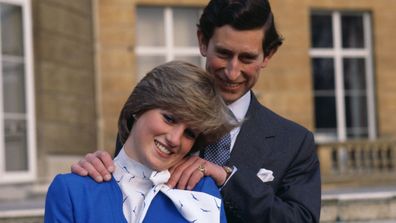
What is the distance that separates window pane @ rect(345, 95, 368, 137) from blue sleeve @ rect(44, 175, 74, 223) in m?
12.9

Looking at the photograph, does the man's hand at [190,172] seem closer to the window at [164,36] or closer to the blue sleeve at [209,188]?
the blue sleeve at [209,188]

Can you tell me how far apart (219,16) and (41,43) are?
8.92 meters

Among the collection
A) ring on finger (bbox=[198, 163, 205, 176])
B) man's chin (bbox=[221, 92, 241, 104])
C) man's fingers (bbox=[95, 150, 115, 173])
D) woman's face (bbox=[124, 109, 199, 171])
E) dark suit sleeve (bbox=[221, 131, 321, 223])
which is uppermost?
man's chin (bbox=[221, 92, 241, 104])

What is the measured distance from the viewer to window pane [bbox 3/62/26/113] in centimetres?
1073

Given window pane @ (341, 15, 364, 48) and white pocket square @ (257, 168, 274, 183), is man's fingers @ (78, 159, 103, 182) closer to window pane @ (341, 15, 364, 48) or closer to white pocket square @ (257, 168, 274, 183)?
white pocket square @ (257, 168, 274, 183)

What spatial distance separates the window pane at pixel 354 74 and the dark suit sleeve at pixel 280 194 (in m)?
12.4

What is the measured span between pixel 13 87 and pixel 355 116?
6.49 meters

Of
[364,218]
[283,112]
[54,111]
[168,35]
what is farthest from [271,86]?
[364,218]

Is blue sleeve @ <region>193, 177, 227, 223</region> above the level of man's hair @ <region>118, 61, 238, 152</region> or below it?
below

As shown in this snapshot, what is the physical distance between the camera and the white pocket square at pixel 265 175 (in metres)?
2.67

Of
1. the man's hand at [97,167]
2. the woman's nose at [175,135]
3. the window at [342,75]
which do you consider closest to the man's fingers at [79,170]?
the man's hand at [97,167]

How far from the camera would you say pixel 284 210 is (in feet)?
8.32

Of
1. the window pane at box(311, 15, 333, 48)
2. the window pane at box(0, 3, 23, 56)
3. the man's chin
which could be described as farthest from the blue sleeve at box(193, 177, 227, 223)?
the window pane at box(311, 15, 333, 48)

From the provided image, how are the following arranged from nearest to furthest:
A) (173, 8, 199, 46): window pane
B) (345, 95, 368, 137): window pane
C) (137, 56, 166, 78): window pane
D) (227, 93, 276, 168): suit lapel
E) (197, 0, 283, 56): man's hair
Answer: (197, 0, 283, 56): man's hair, (227, 93, 276, 168): suit lapel, (137, 56, 166, 78): window pane, (173, 8, 199, 46): window pane, (345, 95, 368, 137): window pane
